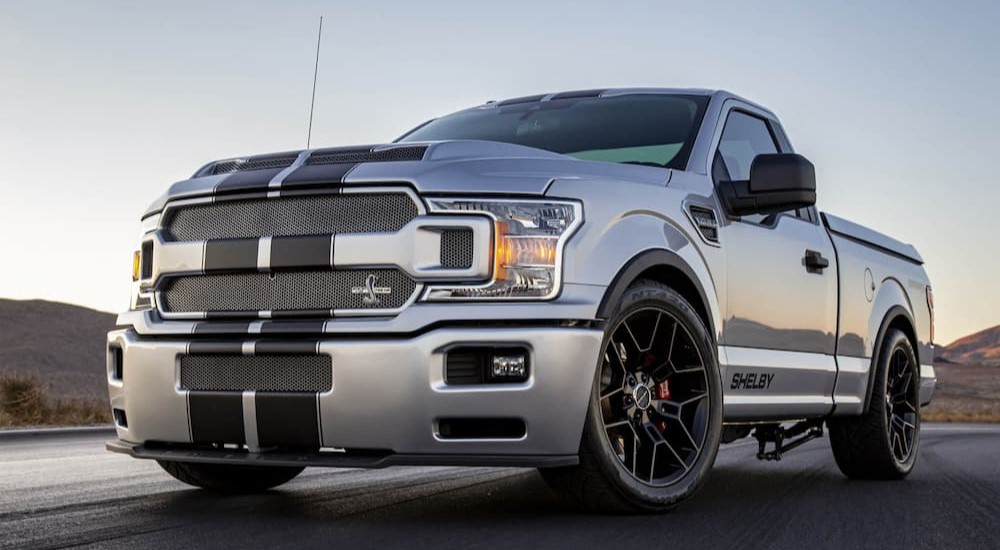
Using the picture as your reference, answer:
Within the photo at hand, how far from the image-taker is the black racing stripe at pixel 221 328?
525 cm

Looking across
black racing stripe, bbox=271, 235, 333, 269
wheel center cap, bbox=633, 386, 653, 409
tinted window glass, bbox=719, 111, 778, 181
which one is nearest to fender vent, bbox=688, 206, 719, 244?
tinted window glass, bbox=719, 111, 778, 181

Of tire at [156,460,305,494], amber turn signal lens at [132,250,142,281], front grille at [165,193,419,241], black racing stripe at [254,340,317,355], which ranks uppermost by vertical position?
front grille at [165,193,419,241]

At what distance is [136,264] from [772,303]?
3.27m

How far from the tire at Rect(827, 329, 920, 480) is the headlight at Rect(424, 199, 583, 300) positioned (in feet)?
12.8

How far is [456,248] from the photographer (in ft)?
16.6

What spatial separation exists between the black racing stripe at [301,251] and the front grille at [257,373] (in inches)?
14.9

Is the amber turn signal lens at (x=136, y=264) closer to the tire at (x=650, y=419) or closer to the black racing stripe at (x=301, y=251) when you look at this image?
the black racing stripe at (x=301, y=251)

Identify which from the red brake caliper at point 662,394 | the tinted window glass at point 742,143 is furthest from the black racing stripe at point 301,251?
the tinted window glass at point 742,143

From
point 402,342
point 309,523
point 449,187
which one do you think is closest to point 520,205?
point 449,187

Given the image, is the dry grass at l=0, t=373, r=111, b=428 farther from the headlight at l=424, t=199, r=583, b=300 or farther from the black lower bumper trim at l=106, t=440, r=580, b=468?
the headlight at l=424, t=199, r=583, b=300

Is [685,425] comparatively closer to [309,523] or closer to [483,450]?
[483,450]

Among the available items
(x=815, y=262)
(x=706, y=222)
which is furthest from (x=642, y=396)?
(x=815, y=262)

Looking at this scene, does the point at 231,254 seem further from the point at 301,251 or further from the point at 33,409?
the point at 33,409

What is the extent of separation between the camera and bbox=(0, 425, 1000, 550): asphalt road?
477cm
